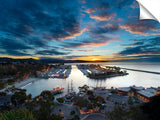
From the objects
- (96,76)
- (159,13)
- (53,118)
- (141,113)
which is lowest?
(96,76)

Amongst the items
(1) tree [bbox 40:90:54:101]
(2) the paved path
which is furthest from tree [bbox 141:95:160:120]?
(1) tree [bbox 40:90:54:101]

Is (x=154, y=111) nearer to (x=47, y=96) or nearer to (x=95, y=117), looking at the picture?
(x=95, y=117)

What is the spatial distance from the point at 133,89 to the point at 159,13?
1502 centimetres

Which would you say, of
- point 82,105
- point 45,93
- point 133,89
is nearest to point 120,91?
point 133,89

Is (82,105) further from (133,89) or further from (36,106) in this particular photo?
(133,89)

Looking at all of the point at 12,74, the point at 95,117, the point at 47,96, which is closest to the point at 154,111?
the point at 95,117

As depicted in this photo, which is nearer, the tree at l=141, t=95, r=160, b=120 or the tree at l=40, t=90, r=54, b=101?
the tree at l=141, t=95, r=160, b=120

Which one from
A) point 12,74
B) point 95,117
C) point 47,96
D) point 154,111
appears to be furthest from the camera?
point 12,74

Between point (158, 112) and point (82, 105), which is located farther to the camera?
point (82, 105)

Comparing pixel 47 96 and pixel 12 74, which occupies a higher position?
pixel 47 96

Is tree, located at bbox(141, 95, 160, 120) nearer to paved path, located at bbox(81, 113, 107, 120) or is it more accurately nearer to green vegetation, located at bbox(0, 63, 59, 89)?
paved path, located at bbox(81, 113, 107, 120)

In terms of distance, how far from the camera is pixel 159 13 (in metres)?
1.38

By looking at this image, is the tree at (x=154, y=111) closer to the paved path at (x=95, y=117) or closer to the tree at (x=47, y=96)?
the paved path at (x=95, y=117)

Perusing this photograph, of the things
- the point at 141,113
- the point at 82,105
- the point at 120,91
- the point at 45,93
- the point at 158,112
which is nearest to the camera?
the point at 158,112
